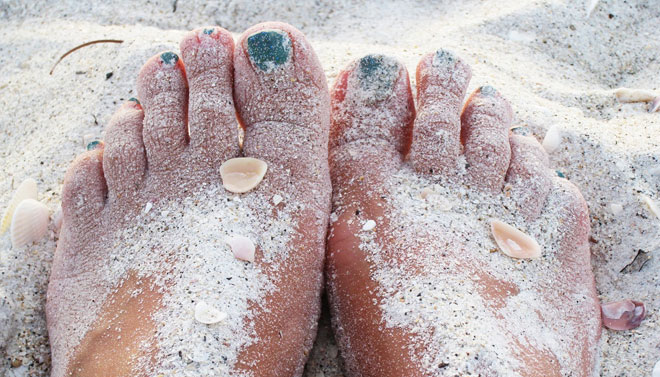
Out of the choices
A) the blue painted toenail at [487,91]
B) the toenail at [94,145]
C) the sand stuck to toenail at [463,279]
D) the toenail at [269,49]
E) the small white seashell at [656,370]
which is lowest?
the small white seashell at [656,370]

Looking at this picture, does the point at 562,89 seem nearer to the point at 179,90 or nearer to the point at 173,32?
the point at 179,90

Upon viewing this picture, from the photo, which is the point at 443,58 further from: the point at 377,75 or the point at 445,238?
the point at 445,238

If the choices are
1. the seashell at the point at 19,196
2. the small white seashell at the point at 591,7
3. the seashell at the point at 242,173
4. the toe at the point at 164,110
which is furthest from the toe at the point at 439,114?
the seashell at the point at 19,196

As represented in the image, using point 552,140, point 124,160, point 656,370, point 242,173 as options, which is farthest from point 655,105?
point 124,160

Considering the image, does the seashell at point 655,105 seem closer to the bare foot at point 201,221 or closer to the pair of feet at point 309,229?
the pair of feet at point 309,229

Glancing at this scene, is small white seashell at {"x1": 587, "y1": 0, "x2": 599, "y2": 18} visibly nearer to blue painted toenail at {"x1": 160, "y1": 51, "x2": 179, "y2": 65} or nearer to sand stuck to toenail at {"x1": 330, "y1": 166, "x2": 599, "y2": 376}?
sand stuck to toenail at {"x1": 330, "y1": 166, "x2": 599, "y2": 376}

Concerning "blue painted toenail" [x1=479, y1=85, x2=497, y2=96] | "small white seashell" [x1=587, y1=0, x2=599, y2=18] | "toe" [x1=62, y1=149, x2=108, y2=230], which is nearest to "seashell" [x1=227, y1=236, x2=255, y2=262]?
"toe" [x1=62, y1=149, x2=108, y2=230]
